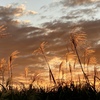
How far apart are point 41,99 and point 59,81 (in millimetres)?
1138

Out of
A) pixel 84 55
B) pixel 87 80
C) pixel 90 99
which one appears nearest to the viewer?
pixel 90 99

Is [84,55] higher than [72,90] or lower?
higher

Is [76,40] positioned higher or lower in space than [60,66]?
higher

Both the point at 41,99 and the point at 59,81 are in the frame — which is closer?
the point at 41,99

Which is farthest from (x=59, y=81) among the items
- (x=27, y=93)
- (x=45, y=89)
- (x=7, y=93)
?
(x=7, y=93)

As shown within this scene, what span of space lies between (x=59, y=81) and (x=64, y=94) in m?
1.07

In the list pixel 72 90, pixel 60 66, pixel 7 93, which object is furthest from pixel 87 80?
pixel 7 93

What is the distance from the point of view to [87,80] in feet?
30.8

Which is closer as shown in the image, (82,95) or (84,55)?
(82,95)

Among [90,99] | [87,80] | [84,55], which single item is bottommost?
[90,99]

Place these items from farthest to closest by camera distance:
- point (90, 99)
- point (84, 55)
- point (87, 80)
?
1. point (84, 55)
2. point (87, 80)
3. point (90, 99)

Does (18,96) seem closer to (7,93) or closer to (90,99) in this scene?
(7,93)

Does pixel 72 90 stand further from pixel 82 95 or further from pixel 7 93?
pixel 7 93

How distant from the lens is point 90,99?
28.5 feet
